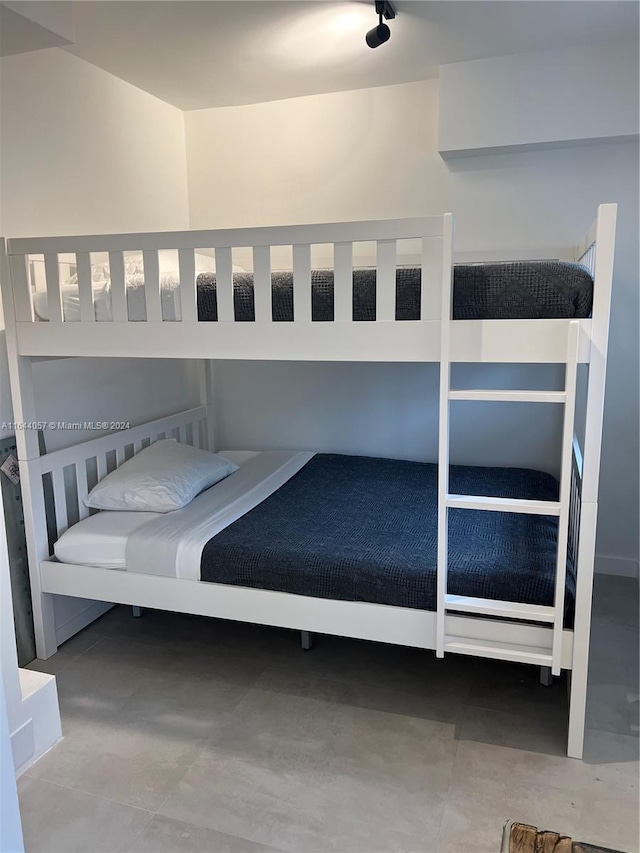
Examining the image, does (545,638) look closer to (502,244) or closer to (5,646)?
(5,646)

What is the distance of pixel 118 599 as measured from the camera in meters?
2.23

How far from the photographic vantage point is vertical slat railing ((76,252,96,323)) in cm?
216

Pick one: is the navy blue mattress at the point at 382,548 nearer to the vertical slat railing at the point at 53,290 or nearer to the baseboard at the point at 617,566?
the baseboard at the point at 617,566

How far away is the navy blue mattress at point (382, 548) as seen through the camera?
6.14ft

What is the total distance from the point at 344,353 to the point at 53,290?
3.61 feet

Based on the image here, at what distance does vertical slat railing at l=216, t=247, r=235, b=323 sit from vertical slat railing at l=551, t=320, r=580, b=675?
1029 mm

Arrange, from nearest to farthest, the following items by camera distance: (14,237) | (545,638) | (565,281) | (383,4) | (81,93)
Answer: (565,281), (545,638), (383,4), (14,237), (81,93)

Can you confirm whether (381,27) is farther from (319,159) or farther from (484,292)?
(484,292)

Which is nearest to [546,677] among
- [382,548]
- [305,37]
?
[382,548]

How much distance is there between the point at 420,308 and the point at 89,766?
1661mm

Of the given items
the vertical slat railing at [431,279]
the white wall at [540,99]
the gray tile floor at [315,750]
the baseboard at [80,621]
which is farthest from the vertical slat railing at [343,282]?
the baseboard at [80,621]

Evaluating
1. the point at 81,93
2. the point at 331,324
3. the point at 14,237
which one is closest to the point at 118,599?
the point at 331,324

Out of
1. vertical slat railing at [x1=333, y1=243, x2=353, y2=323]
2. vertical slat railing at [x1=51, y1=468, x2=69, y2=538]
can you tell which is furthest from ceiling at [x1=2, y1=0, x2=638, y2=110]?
vertical slat railing at [x1=51, y1=468, x2=69, y2=538]

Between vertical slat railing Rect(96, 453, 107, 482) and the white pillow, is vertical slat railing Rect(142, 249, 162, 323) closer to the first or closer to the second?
the white pillow
